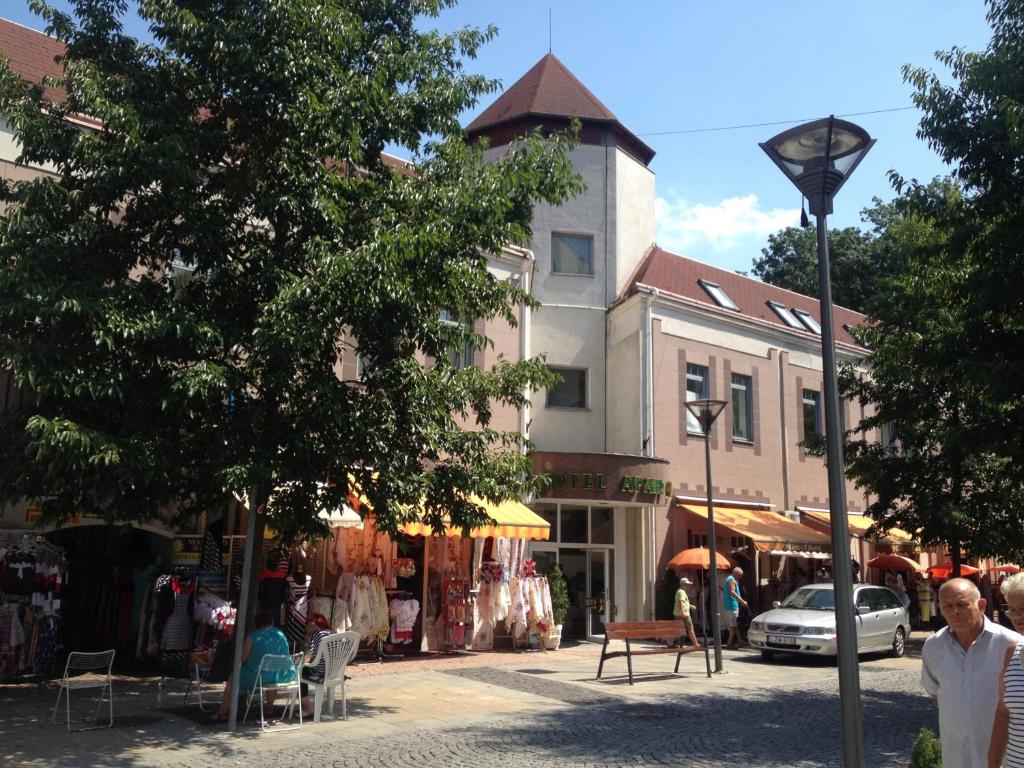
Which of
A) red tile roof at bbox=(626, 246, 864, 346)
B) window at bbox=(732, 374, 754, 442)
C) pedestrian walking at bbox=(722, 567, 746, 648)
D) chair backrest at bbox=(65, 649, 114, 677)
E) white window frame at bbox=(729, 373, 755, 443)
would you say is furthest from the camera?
window at bbox=(732, 374, 754, 442)

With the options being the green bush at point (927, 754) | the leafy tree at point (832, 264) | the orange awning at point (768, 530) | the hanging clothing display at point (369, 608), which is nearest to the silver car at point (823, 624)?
the orange awning at point (768, 530)

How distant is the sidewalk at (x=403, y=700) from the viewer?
8727 mm

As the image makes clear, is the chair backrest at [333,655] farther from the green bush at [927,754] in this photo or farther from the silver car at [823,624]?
the silver car at [823,624]

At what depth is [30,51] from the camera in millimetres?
15602

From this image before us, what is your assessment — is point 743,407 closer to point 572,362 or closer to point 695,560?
point 572,362

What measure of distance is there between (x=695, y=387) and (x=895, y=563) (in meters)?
8.09

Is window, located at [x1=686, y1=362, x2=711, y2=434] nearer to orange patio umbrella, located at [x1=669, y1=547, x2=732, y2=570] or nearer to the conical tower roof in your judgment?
orange patio umbrella, located at [x1=669, y1=547, x2=732, y2=570]

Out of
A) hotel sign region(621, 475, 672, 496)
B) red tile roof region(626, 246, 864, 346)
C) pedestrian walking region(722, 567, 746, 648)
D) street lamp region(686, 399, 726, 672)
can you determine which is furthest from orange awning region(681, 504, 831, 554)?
street lamp region(686, 399, 726, 672)

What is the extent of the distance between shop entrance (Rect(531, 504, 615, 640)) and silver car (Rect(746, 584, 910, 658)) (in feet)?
12.0

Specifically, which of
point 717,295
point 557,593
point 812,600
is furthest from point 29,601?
point 717,295

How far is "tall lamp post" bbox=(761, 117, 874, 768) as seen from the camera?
19.0ft

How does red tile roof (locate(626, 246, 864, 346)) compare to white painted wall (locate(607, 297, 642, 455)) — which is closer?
white painted wall (locate(607, 297, 642, 455))

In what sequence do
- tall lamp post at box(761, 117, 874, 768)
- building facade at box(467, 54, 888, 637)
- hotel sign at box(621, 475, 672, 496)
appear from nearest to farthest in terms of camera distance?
1. tall lamp post at box(761, 117, 874, 768)
2. hotel sign at box(621, 475, 672, 496)
3. building facade at box(467, 54, 888, 637)

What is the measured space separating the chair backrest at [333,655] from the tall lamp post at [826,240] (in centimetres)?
579
